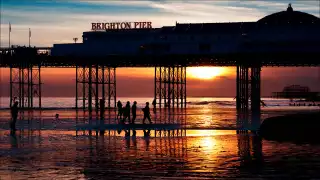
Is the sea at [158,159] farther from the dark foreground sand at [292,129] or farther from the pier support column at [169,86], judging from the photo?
the pier support column at [169,86]

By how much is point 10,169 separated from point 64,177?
235 cm

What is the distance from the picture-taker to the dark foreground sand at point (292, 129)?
27.4 metres

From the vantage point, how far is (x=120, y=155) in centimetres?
2006

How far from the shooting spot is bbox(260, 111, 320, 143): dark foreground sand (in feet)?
89.9

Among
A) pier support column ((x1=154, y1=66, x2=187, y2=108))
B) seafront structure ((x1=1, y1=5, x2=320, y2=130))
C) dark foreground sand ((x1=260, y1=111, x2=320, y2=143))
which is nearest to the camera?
dark foreground sand ((x1=260, y1=111, x2=320, y2=143))

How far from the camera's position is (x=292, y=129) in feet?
91.5

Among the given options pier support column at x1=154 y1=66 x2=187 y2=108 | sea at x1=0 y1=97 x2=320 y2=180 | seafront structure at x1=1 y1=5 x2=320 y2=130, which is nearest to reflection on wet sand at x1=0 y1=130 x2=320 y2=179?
sea at x1=0 y1=97 x2=320 y2=180

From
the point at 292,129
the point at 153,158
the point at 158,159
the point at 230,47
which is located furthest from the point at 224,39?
the point at 158,159

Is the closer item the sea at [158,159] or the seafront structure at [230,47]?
the sea at [158,159]

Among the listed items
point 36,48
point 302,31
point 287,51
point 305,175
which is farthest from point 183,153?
point 36,48

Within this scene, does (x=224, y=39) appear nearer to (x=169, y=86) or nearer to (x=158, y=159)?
(x=169, y=86)

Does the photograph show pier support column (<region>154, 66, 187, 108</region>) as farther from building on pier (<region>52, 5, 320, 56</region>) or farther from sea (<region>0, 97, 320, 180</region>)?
sea (<region>0, 97, 320, 180</region>)

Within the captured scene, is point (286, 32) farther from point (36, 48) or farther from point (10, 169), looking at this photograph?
Result: point (10, 169)

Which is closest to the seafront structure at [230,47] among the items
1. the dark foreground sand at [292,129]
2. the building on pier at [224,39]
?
the building on pier at [224,39]
